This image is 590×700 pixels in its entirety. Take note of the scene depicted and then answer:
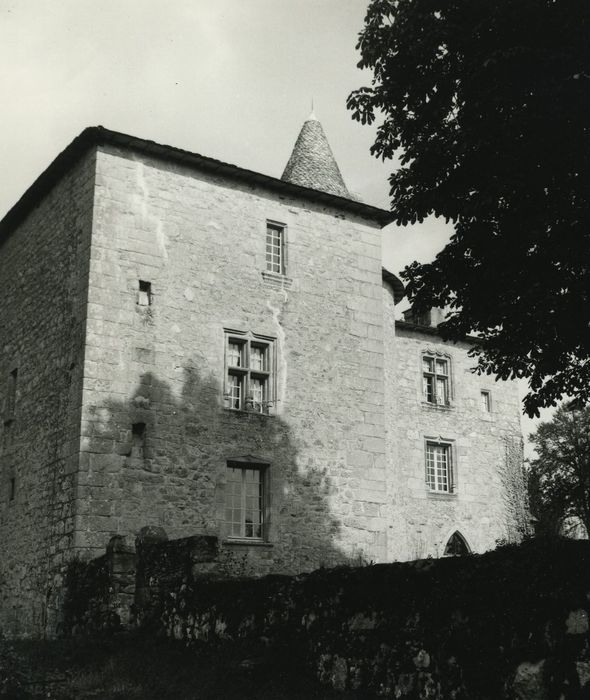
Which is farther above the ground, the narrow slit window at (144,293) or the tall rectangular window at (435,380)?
the tall rectangular window at (435,380)

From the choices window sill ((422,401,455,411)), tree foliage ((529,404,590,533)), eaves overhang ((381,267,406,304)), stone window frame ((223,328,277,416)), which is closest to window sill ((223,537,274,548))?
stone window frame ((223,328,277,416))

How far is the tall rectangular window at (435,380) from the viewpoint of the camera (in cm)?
2672

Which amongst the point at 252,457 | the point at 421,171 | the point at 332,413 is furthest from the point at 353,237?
the point at 421,171

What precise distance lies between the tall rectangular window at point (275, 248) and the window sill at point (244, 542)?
5.52m

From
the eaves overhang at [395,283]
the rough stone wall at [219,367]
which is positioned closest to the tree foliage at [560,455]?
the eaves overhang at [395,283]

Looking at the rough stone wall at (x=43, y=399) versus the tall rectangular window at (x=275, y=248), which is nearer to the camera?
the rough stone wall at (x=43, y=399)

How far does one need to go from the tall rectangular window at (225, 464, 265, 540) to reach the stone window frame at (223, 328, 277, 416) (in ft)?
3.87

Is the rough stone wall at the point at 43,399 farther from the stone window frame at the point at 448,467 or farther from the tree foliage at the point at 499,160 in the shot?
the stone window frame at the point at 448,467

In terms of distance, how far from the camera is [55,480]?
49.8 ft

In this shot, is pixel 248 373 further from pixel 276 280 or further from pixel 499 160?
pixel 499 160

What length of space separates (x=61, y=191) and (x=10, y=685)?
1147 centimetres

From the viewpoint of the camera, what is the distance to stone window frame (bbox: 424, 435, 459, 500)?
25.3 m

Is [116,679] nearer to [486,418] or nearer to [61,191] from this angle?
[61,191]

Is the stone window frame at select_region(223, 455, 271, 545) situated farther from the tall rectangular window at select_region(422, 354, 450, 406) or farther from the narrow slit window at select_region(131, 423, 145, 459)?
the tall rectangular window at select_region(422, 354, 450, 406)
